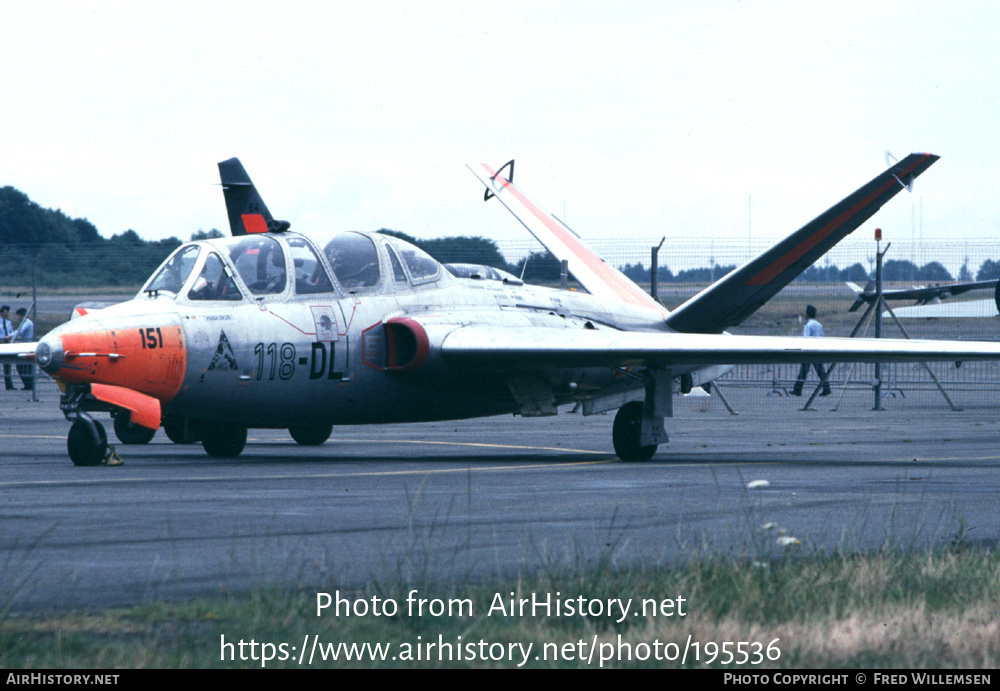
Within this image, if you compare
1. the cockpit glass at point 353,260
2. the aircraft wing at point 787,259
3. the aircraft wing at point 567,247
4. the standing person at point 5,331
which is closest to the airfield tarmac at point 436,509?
the aircraft wing at point 787,259

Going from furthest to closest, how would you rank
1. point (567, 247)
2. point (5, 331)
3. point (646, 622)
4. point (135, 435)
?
point (5, 331), point (567, 247), point (135, 435), point (646, 622)

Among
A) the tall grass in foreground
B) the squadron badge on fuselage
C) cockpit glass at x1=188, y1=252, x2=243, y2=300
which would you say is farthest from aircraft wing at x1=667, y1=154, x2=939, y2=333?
the tall grass in foreground

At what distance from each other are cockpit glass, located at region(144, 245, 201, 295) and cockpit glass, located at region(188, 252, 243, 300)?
156 mm

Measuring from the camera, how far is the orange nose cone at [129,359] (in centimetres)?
1236

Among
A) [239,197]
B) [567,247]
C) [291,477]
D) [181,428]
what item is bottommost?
[291,477]

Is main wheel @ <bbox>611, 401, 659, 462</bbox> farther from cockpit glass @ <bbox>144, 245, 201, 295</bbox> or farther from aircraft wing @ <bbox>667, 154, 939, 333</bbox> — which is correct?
cockpit glass @ <bbox>144, 245, 201, 295</bbox>

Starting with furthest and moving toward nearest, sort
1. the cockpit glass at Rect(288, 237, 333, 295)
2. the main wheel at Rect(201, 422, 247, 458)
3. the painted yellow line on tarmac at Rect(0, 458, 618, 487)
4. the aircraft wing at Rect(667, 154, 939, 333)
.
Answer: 1. the aircraft wing at Rect(667, 154, 939, 333)
2. the main wheel at Rect(201, 422, 247, 458)
3. the cockpit glass at Rect(288, 237, 333, 295)
4. the painted yellow line on tarmac at Rect(0, 458, 618, 487)

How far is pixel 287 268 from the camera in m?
14.4

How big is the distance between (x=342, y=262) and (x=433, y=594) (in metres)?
9.59

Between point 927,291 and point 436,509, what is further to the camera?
point 927,291

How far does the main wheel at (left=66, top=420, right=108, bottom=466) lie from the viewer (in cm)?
1309

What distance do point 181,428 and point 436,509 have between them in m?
6.51

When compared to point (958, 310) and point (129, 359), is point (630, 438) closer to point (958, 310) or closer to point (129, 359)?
point (129, 359)

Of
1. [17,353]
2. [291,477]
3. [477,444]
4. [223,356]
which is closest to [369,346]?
[223,356]
